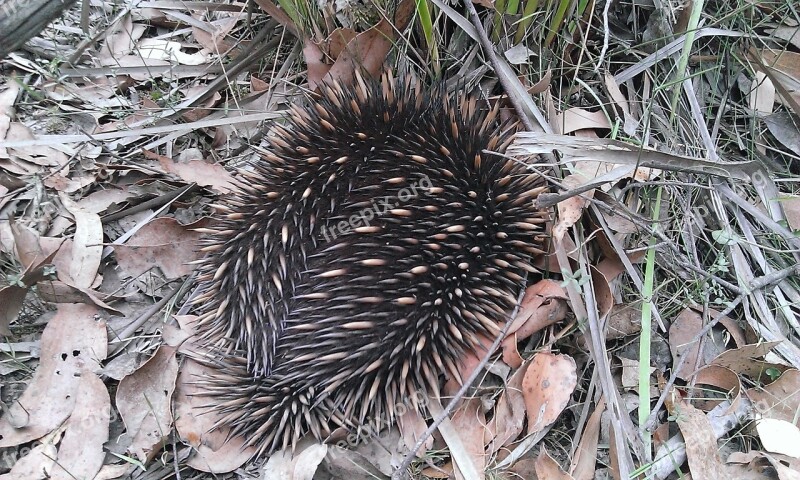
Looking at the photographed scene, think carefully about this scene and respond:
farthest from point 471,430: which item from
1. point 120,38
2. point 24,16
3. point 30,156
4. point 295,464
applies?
point 120,38

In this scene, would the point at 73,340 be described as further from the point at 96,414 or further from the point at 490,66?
the point at 490,66

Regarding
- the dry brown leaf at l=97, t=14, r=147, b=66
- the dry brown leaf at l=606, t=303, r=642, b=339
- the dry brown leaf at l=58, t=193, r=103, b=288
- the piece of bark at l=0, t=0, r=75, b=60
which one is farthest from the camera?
the dry brown leaf at l=97, t=14, r=147, b=66

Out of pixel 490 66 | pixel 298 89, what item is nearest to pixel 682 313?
pixel 490 66

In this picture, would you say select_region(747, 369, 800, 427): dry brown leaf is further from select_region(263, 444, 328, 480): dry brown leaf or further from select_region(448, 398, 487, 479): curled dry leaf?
select_region(263, 444, 328, 480): dry brown leaf

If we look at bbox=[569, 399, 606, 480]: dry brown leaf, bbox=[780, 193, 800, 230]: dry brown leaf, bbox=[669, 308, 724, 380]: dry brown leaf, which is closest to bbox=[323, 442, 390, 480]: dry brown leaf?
bbox=[569, 399, 606, 480]: dry brown leaf

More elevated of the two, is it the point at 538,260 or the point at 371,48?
the point at 371,48

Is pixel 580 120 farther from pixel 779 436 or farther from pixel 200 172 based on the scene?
pixel 200 172
